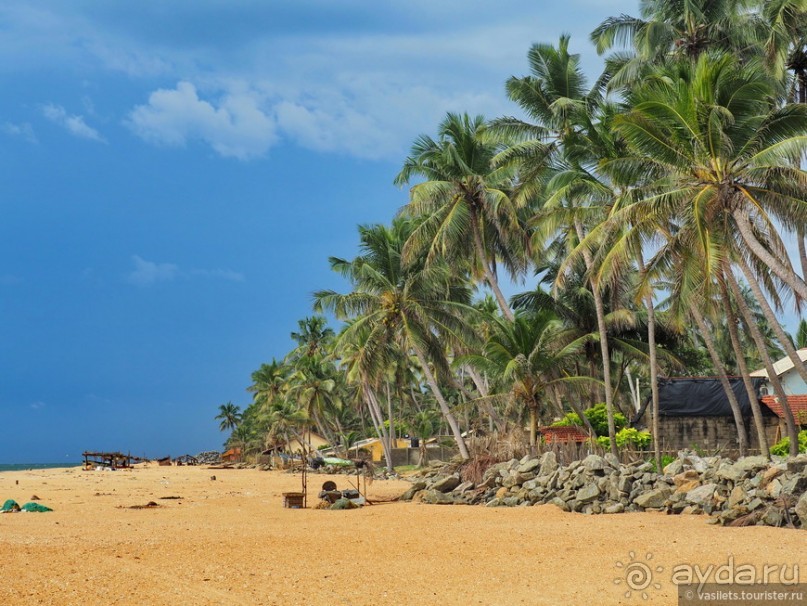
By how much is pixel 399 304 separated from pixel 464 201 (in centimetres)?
495

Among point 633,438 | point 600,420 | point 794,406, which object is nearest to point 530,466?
point 633,438

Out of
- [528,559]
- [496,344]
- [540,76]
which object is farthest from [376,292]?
[528,559]

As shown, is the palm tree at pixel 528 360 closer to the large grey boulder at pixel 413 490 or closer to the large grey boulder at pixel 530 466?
the large grey boulder at pixel 530 466

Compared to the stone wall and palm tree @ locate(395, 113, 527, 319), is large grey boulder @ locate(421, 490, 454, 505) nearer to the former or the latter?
palm tree @ locate(395, 113, 527, 319)

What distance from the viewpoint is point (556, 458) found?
20719 mm

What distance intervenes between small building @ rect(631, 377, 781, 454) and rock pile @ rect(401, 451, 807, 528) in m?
10.5

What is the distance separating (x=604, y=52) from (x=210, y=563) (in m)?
23.7

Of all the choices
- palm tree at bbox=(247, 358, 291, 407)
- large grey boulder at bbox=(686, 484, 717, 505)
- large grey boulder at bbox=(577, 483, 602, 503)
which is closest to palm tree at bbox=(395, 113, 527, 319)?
large grey boulder at bbox=(577, 483, 602, 503)

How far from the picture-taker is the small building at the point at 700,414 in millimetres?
29016

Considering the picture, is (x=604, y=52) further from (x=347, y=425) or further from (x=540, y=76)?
(x=347, y=425)

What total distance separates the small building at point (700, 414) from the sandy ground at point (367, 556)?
13460mm

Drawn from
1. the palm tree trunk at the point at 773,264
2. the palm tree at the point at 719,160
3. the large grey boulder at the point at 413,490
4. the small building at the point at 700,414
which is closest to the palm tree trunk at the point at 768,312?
the palm tree at the point at 719,160

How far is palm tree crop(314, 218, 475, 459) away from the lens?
96.9ft

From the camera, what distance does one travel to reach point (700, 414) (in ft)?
96.3
